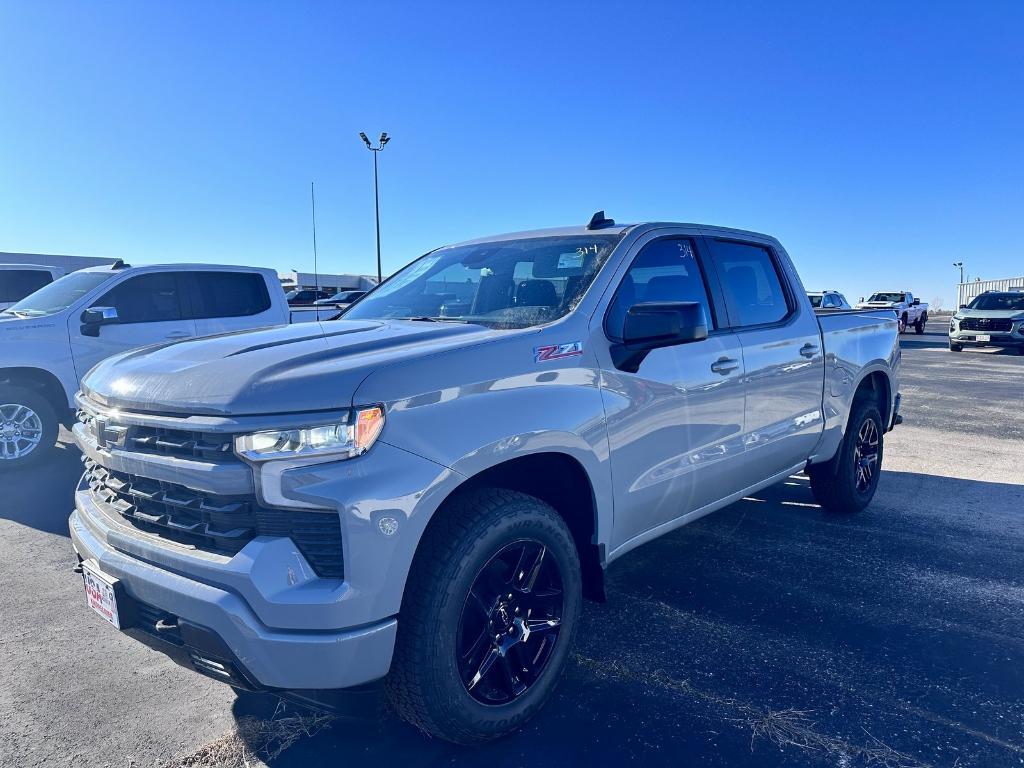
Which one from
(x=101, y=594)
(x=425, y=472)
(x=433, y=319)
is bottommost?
(x=101, y=594)

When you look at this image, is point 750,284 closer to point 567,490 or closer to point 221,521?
point 567,490

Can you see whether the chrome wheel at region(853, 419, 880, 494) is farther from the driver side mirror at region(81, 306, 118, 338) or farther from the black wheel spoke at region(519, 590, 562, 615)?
the driver side mirror at region(81, 306, 118, 338)

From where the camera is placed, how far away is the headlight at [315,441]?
6.49 ft

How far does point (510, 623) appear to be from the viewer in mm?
2477

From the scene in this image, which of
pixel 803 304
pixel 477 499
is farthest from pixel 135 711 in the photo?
pixel 803 304

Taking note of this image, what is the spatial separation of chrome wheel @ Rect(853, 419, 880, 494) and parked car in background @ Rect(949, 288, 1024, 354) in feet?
57.9

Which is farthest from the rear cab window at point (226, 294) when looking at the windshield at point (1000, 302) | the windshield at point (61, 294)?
the windshield at point (1000, 302)

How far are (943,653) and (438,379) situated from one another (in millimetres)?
2589

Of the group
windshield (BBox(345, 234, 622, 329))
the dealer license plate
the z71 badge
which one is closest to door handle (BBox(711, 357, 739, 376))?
windshield (BBox(345, 234, 622, 329))

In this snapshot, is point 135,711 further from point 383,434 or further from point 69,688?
point 383,434

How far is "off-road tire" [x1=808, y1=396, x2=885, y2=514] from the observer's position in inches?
187

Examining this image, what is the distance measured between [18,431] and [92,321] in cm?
121

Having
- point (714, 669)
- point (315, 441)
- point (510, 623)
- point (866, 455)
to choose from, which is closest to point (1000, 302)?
point (866, 455)

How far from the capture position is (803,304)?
4371 mm
